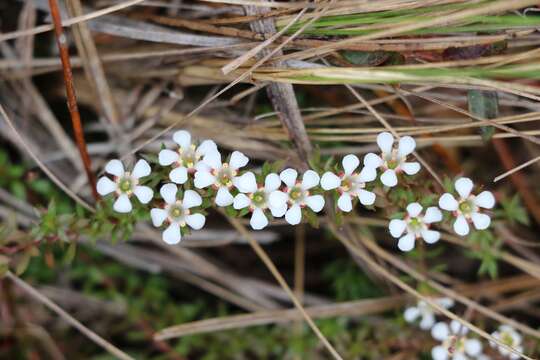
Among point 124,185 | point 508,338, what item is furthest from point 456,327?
point 124,185

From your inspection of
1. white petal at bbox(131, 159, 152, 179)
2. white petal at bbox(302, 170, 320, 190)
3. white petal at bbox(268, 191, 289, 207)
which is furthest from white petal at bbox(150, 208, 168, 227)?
white petal at bbox(302, 170, 320, 190)

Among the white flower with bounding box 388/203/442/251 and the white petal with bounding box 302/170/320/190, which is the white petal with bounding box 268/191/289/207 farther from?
the white flower with bounding box 388/203/442/251

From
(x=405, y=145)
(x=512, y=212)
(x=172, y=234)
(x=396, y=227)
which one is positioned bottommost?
(x=172, y=234)

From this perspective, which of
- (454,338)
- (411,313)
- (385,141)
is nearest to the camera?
(385,141)

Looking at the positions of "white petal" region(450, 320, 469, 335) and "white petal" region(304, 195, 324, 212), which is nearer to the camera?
"white petal" region(304, 195, 324, 212)

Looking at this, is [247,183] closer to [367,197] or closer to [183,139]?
[183,139]

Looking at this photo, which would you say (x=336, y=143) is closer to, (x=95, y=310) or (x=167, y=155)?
(x=167, y=155)

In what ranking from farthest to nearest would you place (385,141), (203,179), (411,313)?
(411,313) → (385,141) → (203,179)

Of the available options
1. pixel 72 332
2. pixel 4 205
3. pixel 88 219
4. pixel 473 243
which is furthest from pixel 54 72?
pixel 473 243
